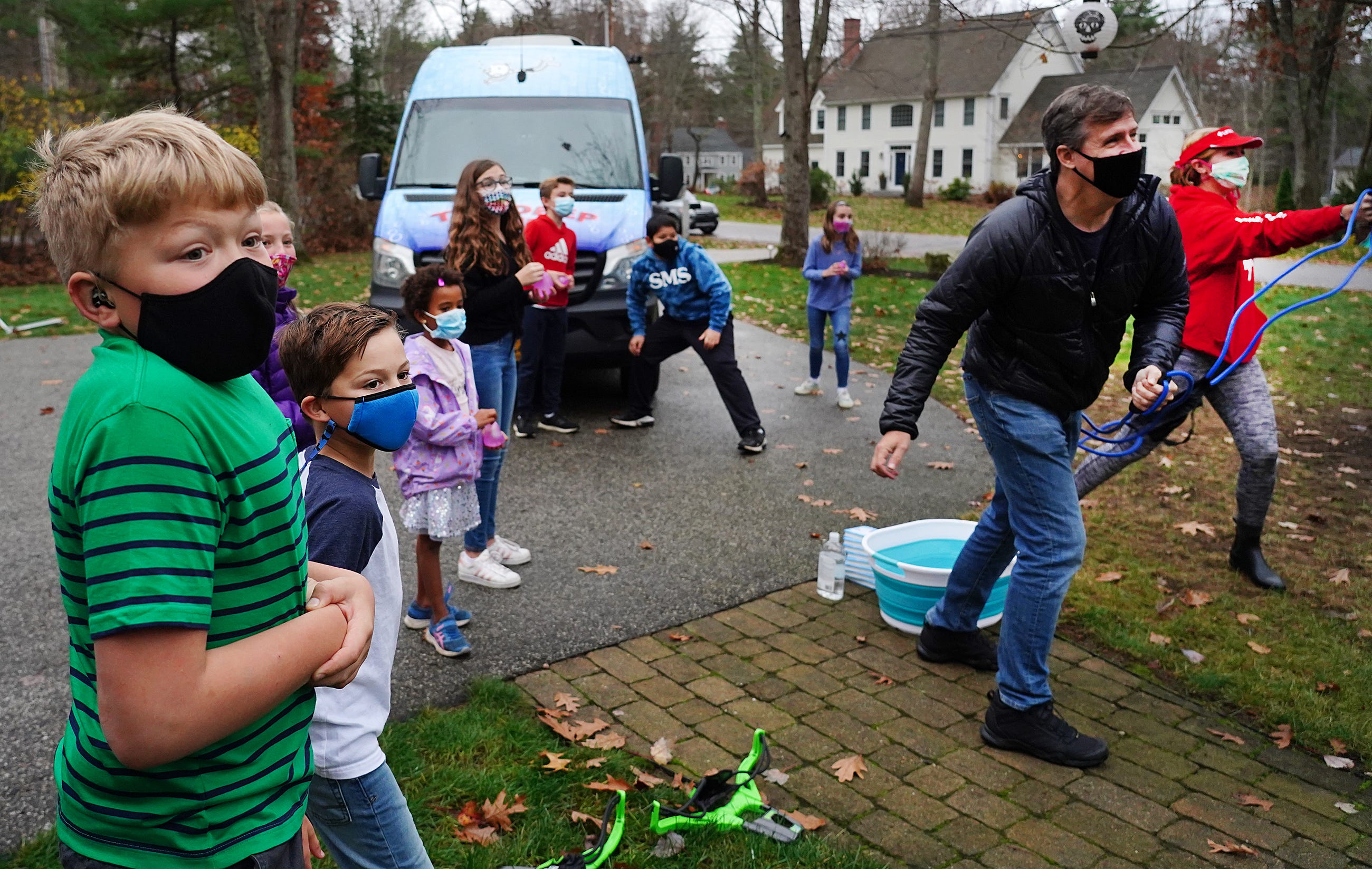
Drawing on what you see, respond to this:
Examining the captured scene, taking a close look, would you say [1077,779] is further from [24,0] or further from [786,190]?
[24,0]

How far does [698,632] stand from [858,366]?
7.10m

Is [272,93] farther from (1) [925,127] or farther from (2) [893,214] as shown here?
(2) [893,214]

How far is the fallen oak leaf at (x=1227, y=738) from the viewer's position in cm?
409

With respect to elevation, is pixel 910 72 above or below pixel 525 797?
above

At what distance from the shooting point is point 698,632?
196 inches

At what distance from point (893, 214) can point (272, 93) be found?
1043 inches

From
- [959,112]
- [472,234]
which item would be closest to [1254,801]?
[472,234]

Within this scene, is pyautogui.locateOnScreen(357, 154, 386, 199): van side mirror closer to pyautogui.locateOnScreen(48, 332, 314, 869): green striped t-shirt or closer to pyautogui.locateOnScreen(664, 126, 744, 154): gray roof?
pyautogui.locateOnScreen(48, 332, 314, 869): green striped t-shirt

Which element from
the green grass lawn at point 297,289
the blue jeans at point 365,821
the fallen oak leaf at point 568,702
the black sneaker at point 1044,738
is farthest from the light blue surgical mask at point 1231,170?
the green grass lawn at point 297,289

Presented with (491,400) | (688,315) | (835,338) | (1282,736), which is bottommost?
(1282,736)

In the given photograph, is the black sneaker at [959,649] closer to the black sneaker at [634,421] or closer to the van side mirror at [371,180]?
the black sneaker at [634,421]

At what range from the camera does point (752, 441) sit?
8.11 meters

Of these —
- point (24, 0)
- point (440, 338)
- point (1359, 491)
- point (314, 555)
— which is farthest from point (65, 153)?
point (24, 0)

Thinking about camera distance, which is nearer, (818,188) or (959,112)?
(818,188)
